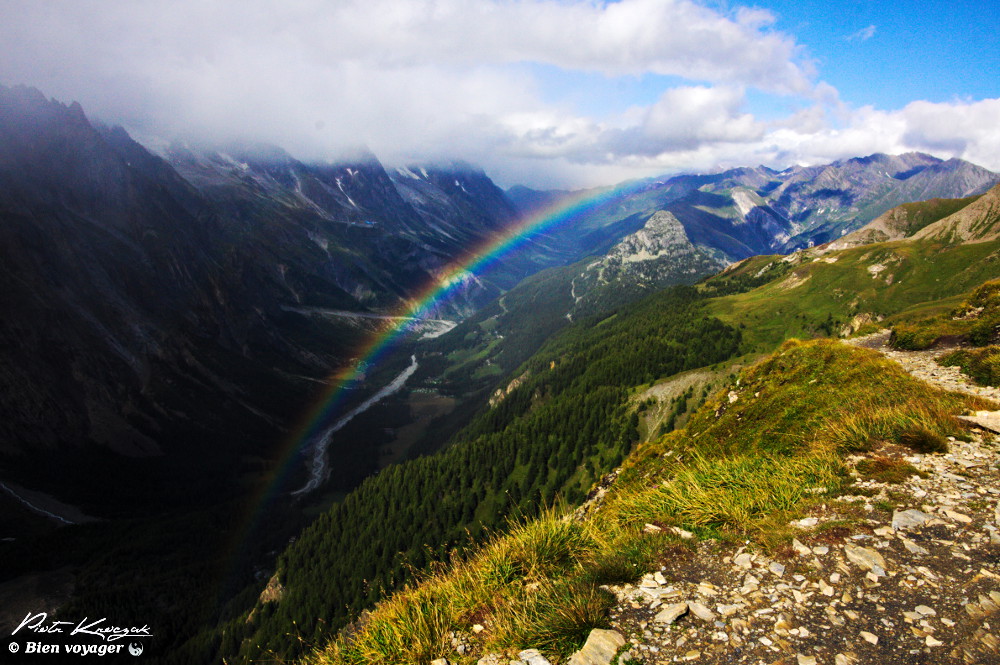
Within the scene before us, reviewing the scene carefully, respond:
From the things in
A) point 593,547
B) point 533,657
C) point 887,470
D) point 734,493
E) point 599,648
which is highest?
point 887,470

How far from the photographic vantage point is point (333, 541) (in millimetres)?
102500

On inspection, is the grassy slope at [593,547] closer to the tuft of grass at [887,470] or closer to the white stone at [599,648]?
the white stone at [599,648]

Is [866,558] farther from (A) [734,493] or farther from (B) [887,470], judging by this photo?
(B) [887,470]

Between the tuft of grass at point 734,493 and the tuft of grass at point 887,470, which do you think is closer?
the tuft of grass at point 734,493

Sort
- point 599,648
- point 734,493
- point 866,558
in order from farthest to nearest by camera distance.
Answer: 1. point 734,493
2. point 866,558
3. point 599,648

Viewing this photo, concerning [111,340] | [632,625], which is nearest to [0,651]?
[632,625]

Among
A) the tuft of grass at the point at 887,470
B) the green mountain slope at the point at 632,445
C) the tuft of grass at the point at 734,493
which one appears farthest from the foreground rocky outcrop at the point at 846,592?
the green mountain slope at the point at 632,445

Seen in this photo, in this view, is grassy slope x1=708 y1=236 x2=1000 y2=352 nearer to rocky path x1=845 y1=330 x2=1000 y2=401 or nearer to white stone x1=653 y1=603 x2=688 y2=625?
rocky path x1=845 y1=330 x2=1000 y2=401

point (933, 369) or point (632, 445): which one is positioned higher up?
point (933, 369)

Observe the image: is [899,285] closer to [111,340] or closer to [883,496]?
[883,496]

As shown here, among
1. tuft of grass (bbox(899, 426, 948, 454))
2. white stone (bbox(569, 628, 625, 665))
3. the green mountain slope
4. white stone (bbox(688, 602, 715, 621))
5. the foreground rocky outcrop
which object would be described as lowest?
the green mountain slope

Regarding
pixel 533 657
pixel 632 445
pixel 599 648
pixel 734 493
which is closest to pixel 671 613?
pixel 599 648

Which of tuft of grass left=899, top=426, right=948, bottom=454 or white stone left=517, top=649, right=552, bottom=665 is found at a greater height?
tuft of grass left=899, top=426, right=948, bottom=454

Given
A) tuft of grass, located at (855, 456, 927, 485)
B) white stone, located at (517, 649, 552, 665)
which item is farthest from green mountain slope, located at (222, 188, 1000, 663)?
tuft of grass, located at (855, 456, 927, 485)
